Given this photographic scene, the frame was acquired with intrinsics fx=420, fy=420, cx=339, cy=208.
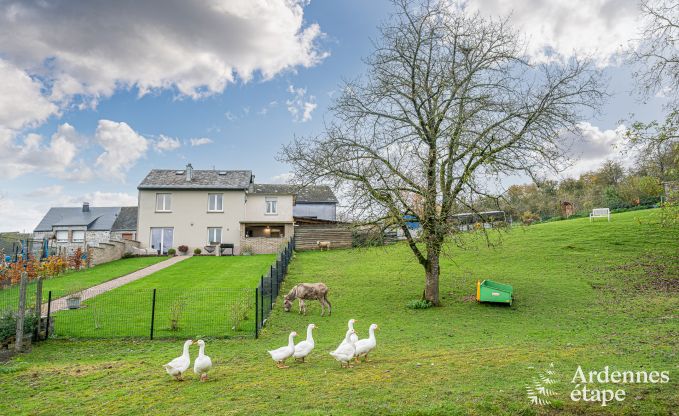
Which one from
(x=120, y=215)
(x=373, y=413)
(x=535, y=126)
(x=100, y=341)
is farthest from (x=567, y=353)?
(x=120, y=215)

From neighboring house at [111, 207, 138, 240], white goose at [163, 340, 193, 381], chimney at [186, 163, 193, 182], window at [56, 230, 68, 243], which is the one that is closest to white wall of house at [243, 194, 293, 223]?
chimney at [186, 163, 193, 182]

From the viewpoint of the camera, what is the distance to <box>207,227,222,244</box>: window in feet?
122

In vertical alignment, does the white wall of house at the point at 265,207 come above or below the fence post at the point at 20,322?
above

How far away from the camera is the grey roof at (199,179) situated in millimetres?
37188

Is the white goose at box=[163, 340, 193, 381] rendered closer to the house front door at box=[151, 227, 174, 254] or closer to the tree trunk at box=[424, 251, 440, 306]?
the tree trunk at box=[424, 251, 440, 306]

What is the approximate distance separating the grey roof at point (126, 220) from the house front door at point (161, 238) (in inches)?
828

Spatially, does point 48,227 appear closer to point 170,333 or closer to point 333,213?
point 333,213

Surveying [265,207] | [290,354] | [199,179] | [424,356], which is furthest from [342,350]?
[199,179]

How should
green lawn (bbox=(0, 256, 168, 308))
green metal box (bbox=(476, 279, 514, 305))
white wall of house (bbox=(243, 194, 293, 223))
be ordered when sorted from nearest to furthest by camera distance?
green metal box (bbox=(476, 279, 514, 305))
green lawn (bbox=(0, 256, 168, 308))
white wall of house (bbox=(243, 194, 293, 223))

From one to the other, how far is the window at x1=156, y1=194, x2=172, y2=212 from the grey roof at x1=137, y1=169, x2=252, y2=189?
0.89m

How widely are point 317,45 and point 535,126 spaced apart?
10.8 metres

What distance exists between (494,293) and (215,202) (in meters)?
28.0

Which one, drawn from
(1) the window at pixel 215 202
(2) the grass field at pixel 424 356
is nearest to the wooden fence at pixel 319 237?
(1) the window at pixel 215 202

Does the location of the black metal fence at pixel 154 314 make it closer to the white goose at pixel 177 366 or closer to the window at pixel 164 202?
the white goose at pixel 177 366
